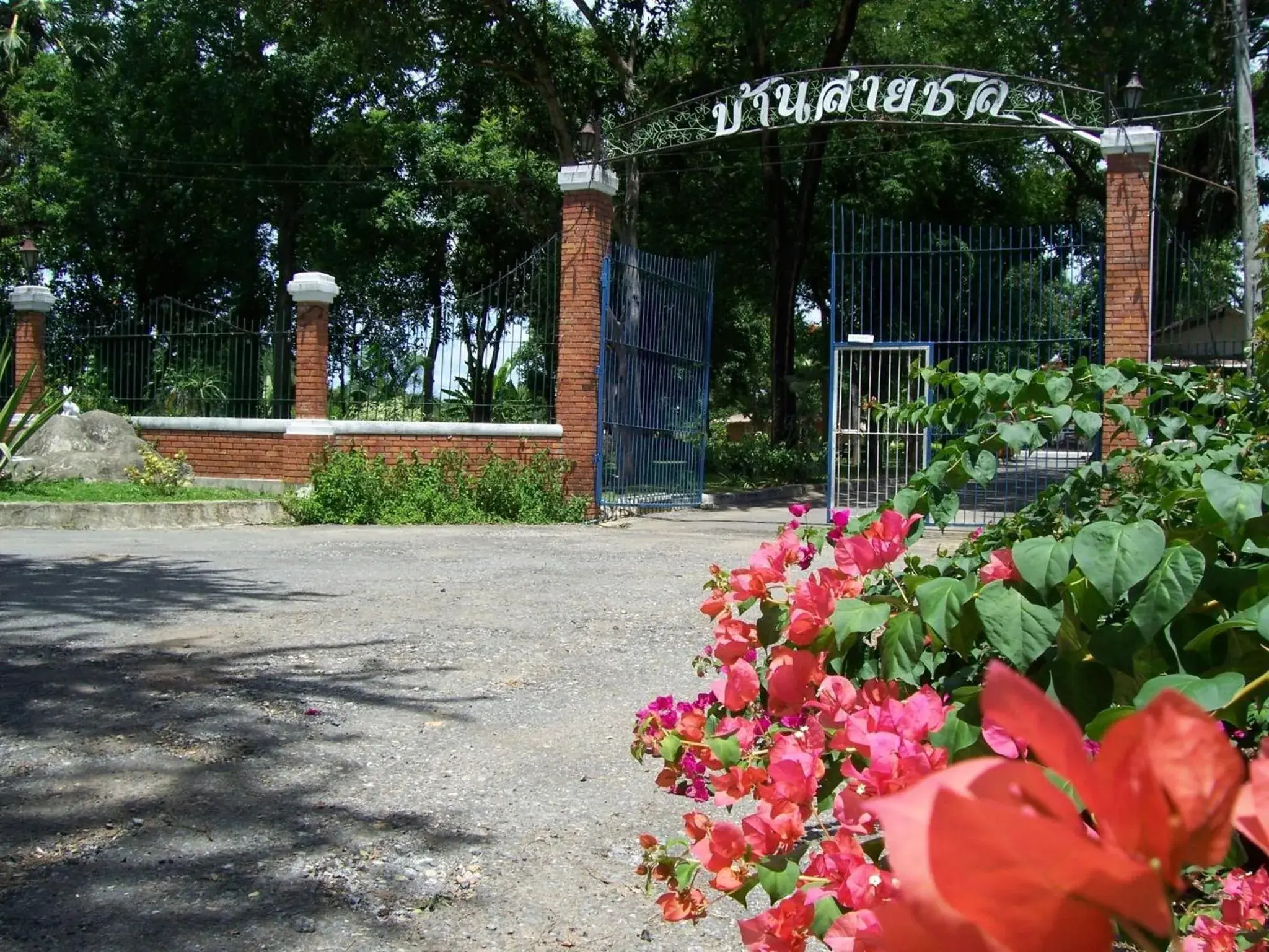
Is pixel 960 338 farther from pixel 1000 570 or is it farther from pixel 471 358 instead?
pixel 1000 570

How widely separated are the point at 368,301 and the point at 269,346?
849 centimetres

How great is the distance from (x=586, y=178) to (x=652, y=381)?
2828 millimetres

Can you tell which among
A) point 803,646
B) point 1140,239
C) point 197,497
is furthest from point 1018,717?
point 197,497

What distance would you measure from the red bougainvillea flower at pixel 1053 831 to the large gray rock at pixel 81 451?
16.9 m

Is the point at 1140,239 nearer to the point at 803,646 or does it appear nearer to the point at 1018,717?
the point at 803,646

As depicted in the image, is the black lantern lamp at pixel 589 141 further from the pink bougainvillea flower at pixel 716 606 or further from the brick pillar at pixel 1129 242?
the pink bougainvillea flower at pixel 716 606

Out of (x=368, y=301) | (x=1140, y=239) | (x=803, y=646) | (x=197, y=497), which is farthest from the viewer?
(x=368, y=301)

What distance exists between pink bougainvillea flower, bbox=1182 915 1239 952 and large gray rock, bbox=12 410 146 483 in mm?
16217

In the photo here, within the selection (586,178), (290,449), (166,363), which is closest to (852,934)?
(586,178)

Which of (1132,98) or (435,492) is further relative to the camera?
(435,492)

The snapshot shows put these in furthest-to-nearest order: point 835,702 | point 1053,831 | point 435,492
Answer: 1. point 435,492
2. point 835,702
3. point 1053,831

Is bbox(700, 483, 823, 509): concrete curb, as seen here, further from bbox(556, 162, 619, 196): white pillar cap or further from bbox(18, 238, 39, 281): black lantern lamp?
bbox(18, 238, 39, 281): black lantern lamp

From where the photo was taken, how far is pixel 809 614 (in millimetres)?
1724

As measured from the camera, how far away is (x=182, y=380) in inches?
666
